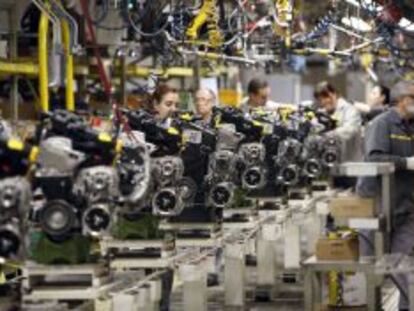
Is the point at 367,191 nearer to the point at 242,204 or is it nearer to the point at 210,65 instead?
the point at 242,204

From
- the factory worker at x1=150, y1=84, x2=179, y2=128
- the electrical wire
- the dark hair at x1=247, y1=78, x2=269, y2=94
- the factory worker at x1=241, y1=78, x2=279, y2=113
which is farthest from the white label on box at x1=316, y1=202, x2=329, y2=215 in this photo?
the factory worker at x1=150, y1=84, x2=179, y2=128

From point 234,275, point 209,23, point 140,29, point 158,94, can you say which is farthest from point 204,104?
point 234,275

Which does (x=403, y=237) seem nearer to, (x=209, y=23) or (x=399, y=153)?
(x=399, y=153)

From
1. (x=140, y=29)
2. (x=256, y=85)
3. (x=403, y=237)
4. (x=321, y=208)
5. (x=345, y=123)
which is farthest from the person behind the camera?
(x=345, y=123)

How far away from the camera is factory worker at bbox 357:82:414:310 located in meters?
11.4

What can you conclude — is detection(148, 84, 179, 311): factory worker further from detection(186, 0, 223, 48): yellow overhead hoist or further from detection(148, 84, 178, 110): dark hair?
detection(186, 0, 223, 48): yellow overhead hoist

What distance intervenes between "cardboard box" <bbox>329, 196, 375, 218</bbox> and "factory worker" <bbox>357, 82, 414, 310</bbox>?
2.09 ft

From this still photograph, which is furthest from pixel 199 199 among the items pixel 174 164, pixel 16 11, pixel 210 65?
pixel 210 65

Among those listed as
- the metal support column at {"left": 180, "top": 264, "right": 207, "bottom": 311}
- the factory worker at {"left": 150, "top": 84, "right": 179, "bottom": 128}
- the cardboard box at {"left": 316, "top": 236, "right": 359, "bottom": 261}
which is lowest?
the metal support column at {"left": 180, "top": 264, "right": 207, "bottom": 311}

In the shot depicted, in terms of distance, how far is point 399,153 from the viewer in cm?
1156

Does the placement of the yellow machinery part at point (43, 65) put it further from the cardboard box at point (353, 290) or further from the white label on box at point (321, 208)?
the white label on box at point (321, 208)

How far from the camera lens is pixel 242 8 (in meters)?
13.0

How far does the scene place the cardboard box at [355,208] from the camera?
10664 millimetres

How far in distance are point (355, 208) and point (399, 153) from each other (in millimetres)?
1045
